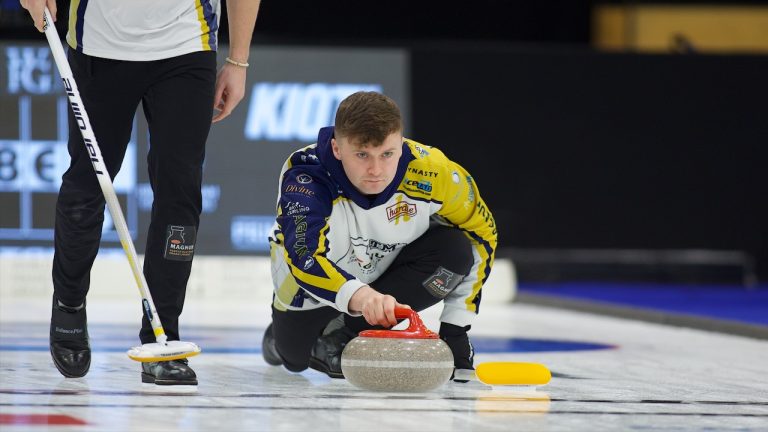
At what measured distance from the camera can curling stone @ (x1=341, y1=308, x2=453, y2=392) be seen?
8.41 feet

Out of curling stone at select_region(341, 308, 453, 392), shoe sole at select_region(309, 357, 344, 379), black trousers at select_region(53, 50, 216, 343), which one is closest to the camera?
curling stone at select_region(341, 308, 453, 392)

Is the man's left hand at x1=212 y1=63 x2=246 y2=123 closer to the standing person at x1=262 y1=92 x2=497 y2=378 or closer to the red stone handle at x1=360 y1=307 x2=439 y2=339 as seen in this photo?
the standing person at x1=262 y1=92 x2=497 y2=378

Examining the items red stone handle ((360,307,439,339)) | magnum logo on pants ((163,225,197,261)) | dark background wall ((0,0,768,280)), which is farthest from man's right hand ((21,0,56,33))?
dark background wall ((0,0,768,280))

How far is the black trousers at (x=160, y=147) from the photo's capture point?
9.25ft

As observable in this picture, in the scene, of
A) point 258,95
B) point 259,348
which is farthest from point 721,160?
point 259,348

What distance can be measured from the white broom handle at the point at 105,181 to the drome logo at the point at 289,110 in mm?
4519

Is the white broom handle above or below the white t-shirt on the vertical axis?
below

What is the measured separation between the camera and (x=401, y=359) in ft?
8.41

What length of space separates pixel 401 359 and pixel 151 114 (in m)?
0.80

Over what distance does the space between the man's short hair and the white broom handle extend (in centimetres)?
50

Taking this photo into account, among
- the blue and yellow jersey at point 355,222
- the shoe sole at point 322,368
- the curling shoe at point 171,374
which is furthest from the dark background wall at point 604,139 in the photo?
the curling shoe at point 171,374

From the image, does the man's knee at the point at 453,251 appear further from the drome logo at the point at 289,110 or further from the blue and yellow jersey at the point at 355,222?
the drome logo at the point at 289,110

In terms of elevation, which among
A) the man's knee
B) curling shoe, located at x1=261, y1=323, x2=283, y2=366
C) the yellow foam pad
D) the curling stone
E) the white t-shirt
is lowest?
curling shoe, located at x1=261, y1=323, x2=283, y2=366

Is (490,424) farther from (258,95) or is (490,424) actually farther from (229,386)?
(258,95)
